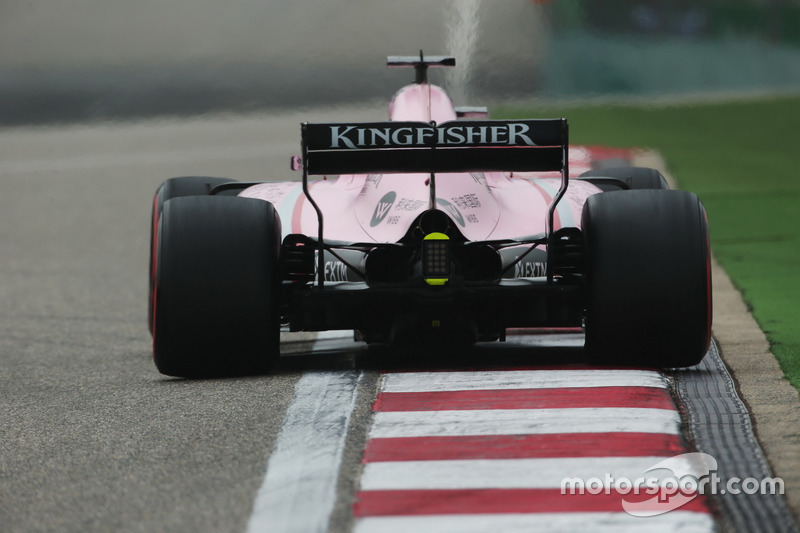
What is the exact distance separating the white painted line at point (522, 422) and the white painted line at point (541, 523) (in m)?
1.28

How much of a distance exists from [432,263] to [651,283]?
1140mm

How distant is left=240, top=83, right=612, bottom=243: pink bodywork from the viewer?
827 cm

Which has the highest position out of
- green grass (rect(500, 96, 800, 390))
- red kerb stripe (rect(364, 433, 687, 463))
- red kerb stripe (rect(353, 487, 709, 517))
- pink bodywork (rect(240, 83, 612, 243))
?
pink bodywork (rect(240, 83, 612, 243))

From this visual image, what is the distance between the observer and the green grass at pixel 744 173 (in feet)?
38.5

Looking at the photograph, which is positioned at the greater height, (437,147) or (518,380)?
(437,147)

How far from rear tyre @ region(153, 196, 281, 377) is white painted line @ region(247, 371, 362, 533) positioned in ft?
1.38

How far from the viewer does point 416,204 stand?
27.3 feet

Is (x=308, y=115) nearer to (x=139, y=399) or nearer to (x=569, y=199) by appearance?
(x=569, y=199)

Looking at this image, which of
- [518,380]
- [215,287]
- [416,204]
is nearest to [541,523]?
[518,380]

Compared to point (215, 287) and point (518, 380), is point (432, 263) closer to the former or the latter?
point (518, 380)

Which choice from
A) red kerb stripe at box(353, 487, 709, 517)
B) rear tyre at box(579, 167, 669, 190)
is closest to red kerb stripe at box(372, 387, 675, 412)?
red kerb stripe at box(353, 487, 709, 517)

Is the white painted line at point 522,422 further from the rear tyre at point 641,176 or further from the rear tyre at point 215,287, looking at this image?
the rear tyre at point 641,176

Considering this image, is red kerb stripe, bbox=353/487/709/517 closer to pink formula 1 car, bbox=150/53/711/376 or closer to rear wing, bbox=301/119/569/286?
pink formula 1 car, bbox=150/53/711/376

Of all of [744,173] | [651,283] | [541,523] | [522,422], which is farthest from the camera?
[744,173]
